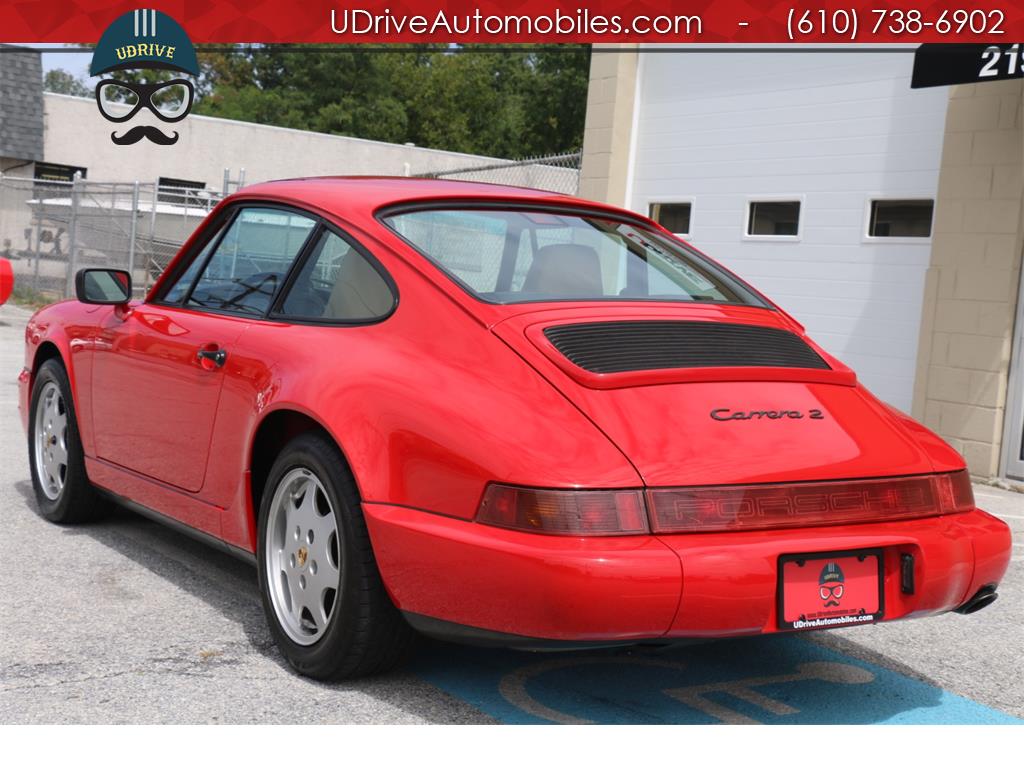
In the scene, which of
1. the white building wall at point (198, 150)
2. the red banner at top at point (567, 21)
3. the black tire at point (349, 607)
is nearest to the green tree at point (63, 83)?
the white building wall at point (198, 150)

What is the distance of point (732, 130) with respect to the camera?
1202cm

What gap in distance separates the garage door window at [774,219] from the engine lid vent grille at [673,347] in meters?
7.66

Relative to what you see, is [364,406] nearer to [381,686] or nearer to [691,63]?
[381,686]

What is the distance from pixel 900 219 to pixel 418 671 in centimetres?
780

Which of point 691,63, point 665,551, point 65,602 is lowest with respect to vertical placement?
point 65,602

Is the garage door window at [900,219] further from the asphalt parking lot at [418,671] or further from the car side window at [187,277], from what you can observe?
the car side window at [187,277]

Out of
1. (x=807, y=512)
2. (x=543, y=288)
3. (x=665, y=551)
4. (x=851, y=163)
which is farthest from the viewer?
(x=851, y=163)

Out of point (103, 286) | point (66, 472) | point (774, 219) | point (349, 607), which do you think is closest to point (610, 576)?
point (349, 607)

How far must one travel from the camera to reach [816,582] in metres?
3.34

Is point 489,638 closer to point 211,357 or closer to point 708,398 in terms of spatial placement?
point 708,398

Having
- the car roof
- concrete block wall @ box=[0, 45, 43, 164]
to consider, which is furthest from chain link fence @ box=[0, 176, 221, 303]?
the car roof

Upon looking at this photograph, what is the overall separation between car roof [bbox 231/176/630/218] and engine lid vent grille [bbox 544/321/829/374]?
3.01ft
